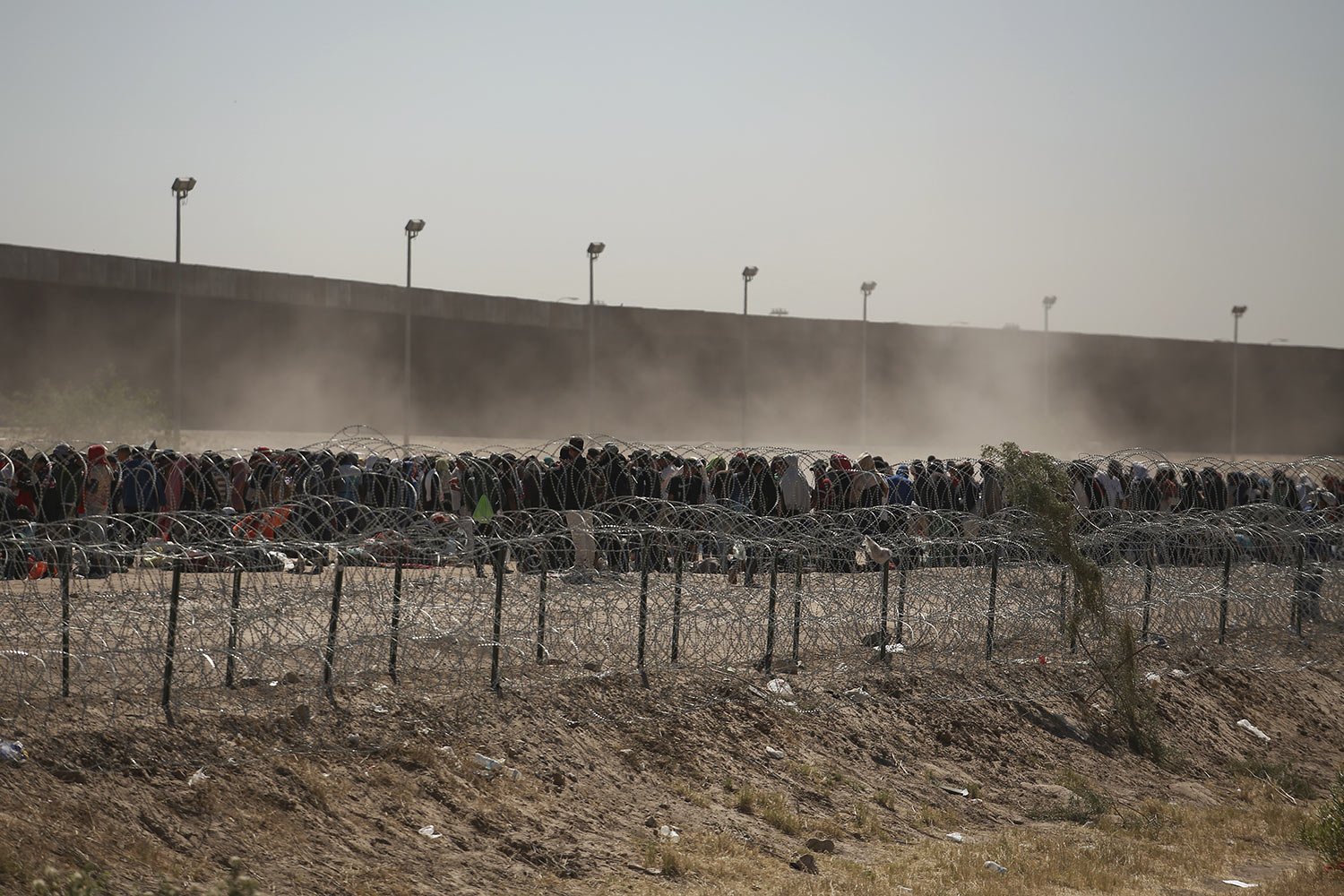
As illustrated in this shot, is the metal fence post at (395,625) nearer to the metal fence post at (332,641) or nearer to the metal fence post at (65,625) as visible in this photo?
Answer: the metal fence post at (332,641)

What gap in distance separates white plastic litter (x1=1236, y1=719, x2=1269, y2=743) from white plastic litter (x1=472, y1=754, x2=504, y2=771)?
784cm

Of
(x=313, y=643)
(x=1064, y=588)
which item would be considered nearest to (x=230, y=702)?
(x=313, y=643)

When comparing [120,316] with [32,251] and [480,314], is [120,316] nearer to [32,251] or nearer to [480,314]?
[32,251]

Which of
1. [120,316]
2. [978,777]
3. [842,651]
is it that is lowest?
[978,777]

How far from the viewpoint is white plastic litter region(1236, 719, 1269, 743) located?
13.9 meters

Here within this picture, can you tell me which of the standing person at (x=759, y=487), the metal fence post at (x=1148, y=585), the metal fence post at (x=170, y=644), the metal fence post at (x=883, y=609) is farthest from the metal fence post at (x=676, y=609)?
the standing person at (x=759, y=487)

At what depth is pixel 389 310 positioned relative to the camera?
165ft

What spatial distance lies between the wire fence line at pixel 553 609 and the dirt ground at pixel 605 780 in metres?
0.25

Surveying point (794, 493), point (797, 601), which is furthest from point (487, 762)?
point (794, 493)

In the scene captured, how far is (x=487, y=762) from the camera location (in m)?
9.33

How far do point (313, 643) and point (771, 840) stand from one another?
314 centimetres

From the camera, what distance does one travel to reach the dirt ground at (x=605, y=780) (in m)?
7.78

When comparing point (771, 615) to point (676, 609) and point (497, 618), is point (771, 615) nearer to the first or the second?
point (676, 609)

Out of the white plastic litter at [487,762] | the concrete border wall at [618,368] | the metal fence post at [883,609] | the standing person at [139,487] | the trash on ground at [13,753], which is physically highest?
the concrete border wall at [618,368]
